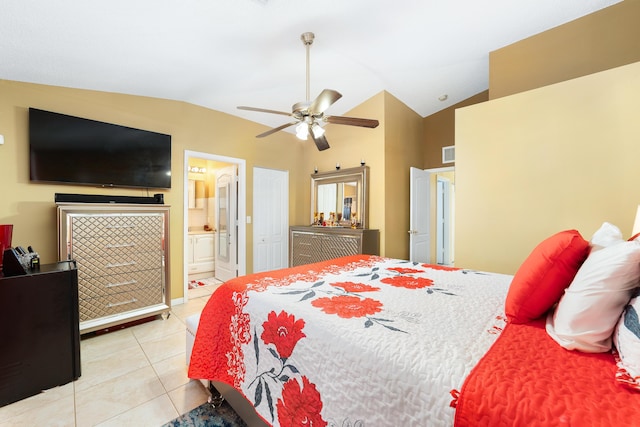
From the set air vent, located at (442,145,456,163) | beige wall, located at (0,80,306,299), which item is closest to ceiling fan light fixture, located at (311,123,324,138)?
beige wall, located at (0,80,306,299)

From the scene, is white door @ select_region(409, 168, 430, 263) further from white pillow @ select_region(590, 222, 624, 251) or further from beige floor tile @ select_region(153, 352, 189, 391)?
beige floor tile @ select_region(153, 352, 189, 391)

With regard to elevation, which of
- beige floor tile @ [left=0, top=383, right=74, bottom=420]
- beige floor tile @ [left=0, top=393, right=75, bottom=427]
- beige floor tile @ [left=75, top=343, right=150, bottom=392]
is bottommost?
beige floor tile @ [left=0, top=393, right=75, bottom=427]

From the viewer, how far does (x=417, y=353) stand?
2.81 feet

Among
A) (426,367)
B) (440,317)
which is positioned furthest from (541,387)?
(440,317)

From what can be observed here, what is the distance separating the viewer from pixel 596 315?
822mm

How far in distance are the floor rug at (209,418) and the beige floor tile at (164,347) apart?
782 millimetres

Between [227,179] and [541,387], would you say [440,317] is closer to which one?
[541,387]

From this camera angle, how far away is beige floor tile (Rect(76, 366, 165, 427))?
Answer: 5.37 ft

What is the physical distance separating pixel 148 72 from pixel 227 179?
2.10m

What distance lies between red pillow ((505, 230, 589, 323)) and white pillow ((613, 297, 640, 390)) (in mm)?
251

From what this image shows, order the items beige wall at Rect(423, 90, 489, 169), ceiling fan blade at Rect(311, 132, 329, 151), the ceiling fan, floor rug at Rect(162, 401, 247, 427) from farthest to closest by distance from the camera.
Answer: beige wall at Rect(423, 90, 489, 169) → ceiling fan blade at Rect(311, 132, 329, 151) → the ceiling fan → floor rug at Rect(162, 401, 247, 427)

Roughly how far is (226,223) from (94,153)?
2123mm

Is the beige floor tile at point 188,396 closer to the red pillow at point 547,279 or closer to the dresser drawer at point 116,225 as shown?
the dresser drawer at point 116,225

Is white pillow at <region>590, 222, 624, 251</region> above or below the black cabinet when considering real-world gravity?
above
